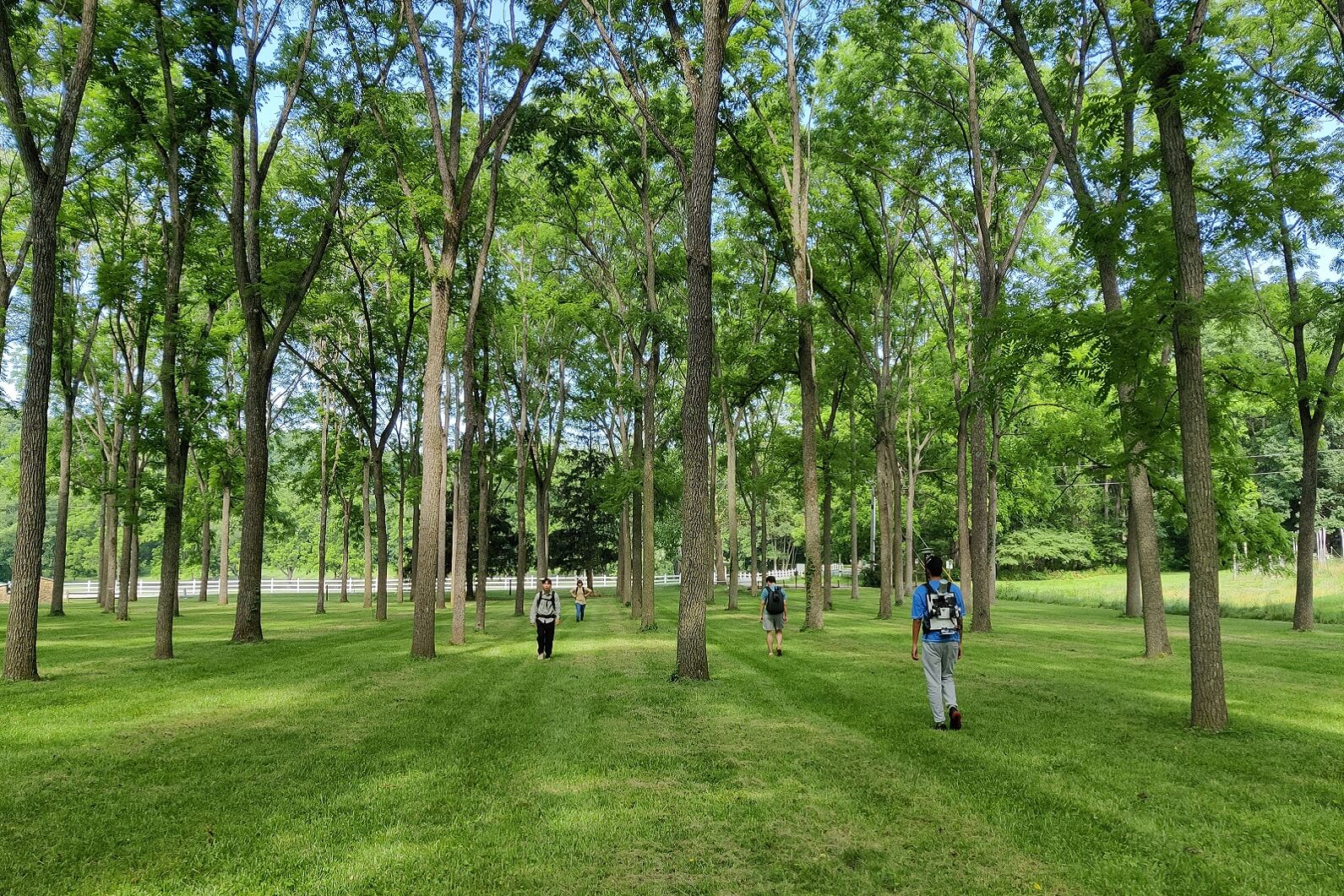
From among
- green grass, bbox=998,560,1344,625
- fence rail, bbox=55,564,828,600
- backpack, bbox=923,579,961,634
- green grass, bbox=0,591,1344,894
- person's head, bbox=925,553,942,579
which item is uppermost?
person's head, bbox=925,553,942,579

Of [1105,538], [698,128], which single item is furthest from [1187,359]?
[1105,538]

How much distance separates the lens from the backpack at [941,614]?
8.09 meters

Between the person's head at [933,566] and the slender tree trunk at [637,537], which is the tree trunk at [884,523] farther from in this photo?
the person's head at [933,566]

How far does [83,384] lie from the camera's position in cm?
3338

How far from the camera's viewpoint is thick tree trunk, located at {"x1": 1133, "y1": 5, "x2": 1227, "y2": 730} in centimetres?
807

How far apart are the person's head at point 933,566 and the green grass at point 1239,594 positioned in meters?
16.0

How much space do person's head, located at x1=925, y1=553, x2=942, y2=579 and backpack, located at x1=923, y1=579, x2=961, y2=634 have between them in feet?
0.59

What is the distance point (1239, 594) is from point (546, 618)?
2932cm

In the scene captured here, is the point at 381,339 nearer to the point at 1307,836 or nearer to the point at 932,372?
the point at 932,372

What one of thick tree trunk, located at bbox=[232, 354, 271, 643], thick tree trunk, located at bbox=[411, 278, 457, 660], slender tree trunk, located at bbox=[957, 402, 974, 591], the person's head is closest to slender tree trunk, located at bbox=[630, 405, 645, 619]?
thick tree trunk, located at bbox=[411, 278, 457, 660]

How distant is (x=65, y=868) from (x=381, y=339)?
24.7 m

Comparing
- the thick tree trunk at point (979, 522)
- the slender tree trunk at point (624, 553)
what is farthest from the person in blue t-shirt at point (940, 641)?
the slender tree trunk at point (624, 553)

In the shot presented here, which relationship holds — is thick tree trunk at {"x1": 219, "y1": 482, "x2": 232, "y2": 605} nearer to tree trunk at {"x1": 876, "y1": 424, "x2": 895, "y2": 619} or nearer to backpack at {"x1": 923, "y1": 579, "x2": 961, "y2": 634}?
tree trunk at {"x1": 876, "y1": 424, "x2": 895, "y2": 619}

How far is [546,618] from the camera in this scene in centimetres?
1458
